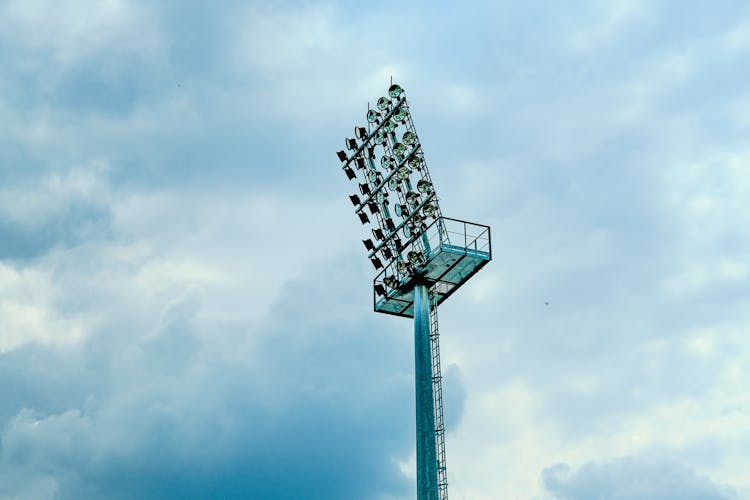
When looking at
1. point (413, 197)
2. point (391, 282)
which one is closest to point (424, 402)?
point (391, 282)

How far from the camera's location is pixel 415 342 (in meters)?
75.0

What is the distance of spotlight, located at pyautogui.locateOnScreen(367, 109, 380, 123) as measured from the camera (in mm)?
80938

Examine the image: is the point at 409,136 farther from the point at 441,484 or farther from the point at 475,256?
the point at 441,484

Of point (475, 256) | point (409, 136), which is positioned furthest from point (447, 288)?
point (409, 136)

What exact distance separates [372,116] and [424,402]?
18989 mm

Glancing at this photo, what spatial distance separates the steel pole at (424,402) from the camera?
7038 cm

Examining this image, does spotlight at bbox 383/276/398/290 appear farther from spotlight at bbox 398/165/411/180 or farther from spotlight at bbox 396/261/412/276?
spotlight at bbox 398/165/411/180

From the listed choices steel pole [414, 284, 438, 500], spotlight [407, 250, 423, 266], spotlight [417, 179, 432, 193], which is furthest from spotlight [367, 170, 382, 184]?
steel pole [414, 284, 438, 500]

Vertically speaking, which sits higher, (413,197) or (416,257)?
(413,197)

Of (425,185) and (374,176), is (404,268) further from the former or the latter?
(374,176)

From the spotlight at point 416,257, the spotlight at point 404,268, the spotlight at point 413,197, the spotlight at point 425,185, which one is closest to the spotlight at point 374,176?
the spotlight at point 413,197

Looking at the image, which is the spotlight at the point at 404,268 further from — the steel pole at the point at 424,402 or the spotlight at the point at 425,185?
the spotlight at the point at 425,185

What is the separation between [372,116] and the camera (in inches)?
3191

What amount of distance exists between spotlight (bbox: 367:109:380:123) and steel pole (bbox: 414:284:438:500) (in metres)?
11.3
